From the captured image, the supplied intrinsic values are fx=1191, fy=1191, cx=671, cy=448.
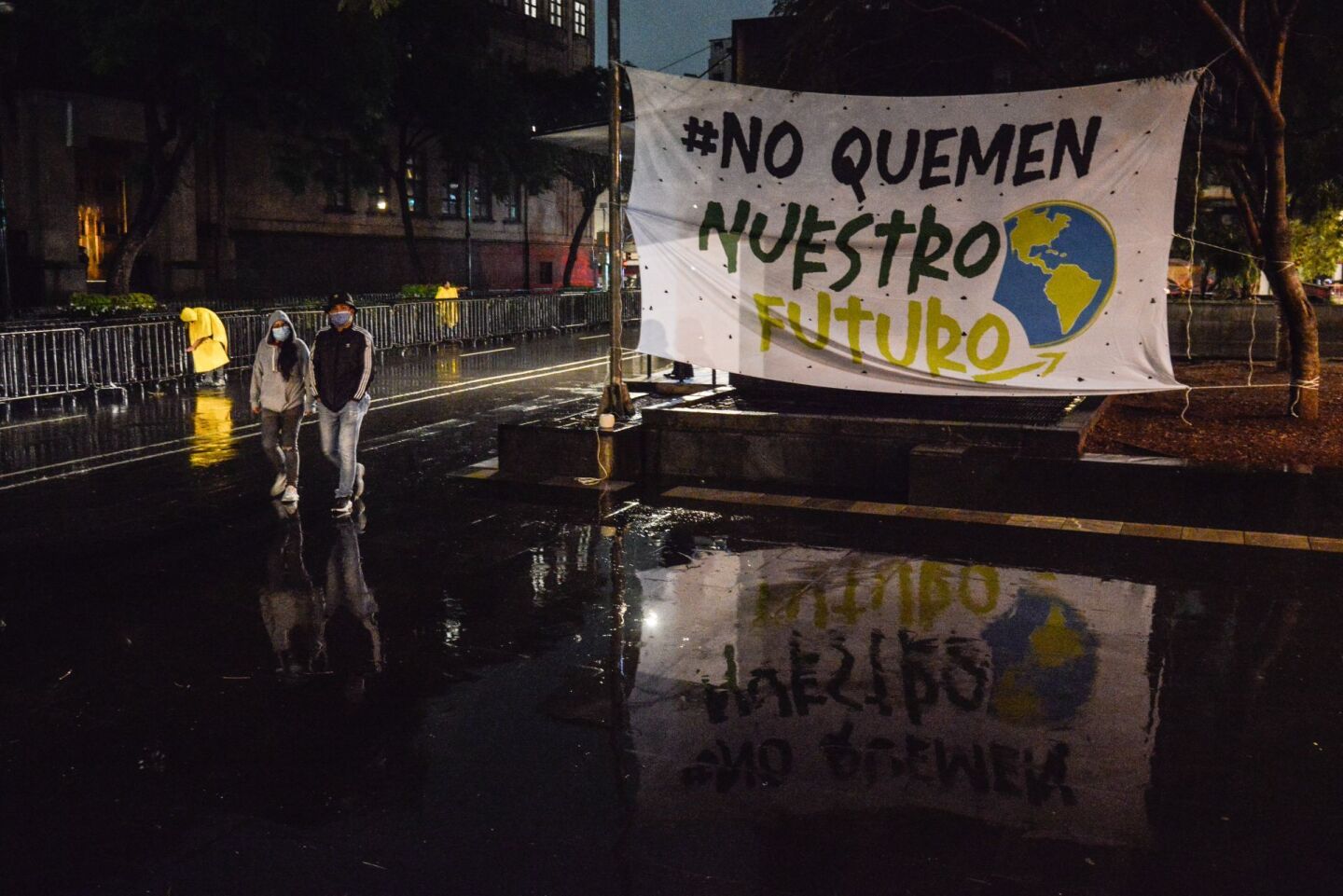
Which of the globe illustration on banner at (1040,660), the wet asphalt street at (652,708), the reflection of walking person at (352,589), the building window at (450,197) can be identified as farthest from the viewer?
the building window at (450,197)

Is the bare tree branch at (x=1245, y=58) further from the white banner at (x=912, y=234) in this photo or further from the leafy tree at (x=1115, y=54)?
the white banner at (x=912, y=234)

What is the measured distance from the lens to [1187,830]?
410 centimetres

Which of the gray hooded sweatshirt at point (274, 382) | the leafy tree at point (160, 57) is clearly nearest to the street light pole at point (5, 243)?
the leafy tree at point (160, 57)

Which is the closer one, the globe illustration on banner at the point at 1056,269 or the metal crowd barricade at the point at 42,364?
the globe illustration on banner at the point at 1056,269

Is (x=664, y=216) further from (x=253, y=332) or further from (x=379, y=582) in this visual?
(x=253, y=332)

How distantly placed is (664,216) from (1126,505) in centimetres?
420

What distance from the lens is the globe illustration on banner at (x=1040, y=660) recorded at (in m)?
5.30

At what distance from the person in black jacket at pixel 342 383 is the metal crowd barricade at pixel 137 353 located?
30.7 feet

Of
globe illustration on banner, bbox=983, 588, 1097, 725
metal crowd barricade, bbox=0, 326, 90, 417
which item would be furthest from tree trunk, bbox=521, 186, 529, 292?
globe illustration on banner, bbox=983, 588, 1097, 725

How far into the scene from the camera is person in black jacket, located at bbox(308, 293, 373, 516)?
30.5ft

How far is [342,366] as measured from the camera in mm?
9289

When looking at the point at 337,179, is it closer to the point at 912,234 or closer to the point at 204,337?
the point at 204,337

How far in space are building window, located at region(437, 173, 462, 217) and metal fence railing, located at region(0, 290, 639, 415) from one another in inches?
823

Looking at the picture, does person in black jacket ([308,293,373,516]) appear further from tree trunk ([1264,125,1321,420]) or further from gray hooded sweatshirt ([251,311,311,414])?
tree trunk ([1264,125,1321,420])
